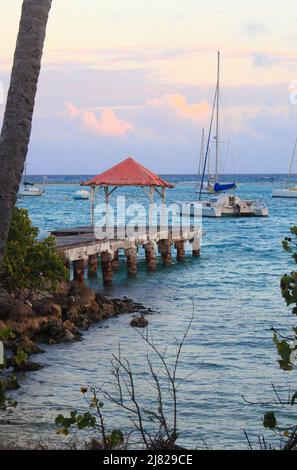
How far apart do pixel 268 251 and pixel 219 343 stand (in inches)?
1203

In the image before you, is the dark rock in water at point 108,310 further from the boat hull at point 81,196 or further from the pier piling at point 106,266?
the boat hull at point 81,196

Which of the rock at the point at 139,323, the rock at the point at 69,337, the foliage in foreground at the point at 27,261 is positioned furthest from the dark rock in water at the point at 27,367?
the rock at the point at 139,323

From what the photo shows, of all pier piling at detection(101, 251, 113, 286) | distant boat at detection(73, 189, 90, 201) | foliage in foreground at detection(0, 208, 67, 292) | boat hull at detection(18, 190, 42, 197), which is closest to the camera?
foliage in foreground at detection(0, 208, 67, 292)

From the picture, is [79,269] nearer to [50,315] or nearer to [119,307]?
[119,307]

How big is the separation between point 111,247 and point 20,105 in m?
22.8

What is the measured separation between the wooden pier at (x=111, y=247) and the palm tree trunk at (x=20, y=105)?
18378mm

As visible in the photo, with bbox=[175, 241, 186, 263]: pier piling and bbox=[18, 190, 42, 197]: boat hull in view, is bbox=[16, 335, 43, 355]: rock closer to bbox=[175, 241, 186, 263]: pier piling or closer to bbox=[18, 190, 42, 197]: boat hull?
bbox=[175, 241, 186, 263]: pier piling

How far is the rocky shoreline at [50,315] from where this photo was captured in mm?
18047

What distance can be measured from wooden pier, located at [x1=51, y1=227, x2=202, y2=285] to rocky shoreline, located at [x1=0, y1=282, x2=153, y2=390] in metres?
2.90

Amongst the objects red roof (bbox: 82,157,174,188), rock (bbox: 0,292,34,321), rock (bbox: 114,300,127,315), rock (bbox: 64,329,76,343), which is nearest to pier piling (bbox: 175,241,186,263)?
red roof (bbox: 82,157,174,188)

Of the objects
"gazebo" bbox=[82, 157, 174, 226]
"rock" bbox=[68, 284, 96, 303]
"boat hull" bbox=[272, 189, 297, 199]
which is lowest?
"rock" bbox=[68, 284, 96, 303]

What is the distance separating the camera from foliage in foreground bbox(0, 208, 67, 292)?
20.4m
